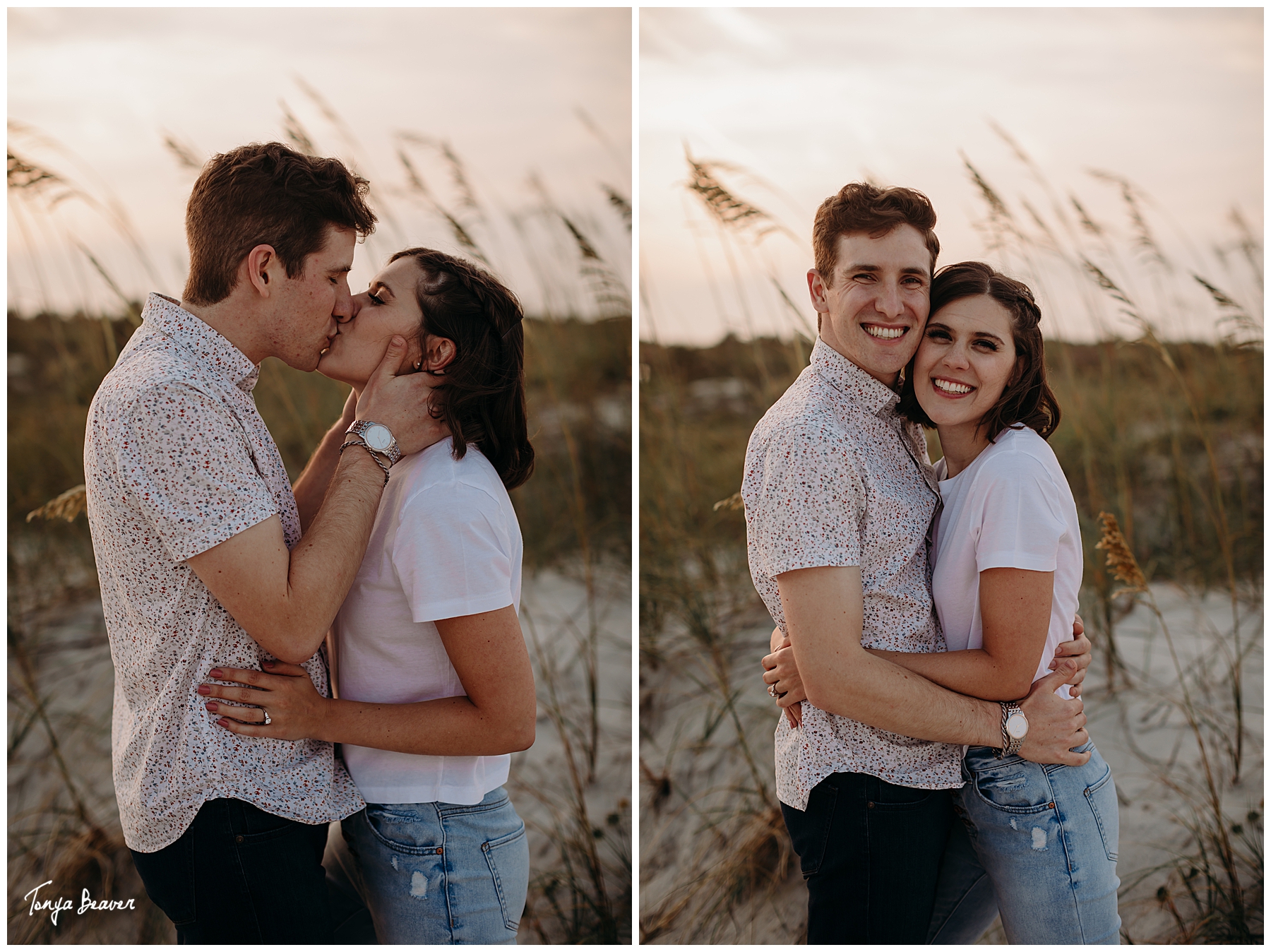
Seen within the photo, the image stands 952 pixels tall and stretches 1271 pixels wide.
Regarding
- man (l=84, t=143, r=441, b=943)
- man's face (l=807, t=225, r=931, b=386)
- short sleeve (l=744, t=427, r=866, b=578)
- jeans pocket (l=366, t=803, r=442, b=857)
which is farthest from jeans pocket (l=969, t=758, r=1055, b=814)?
man (l=84, t=143, r=441, b=943)

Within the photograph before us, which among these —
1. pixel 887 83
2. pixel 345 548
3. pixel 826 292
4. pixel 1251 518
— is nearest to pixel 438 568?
pixel 345 548

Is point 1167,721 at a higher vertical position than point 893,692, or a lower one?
lower

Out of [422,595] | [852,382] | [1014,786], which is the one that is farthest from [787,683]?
[422,595]

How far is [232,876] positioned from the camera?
4.42ft

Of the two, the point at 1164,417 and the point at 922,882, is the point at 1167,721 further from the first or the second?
Answer: the point at 922,882

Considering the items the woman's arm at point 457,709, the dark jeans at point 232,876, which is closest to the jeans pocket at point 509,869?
the woman's arm at point 457,709

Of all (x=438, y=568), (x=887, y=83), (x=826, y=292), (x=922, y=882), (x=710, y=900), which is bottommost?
(x=710, y=900)

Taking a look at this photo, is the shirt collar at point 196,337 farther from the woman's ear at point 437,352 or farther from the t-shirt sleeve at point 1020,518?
the t-shirt sleeve at point 1020,518

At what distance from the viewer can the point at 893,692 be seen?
55.6 inches

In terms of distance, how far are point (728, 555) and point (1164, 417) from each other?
168cm

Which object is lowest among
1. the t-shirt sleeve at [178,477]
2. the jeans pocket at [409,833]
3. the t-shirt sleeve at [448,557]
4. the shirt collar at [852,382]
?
the jeans pocket at [409,833]

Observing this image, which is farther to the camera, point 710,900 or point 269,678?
point 710,900

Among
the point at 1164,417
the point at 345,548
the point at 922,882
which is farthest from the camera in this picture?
the point at 1164,417

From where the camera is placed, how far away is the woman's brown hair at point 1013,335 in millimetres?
1545
